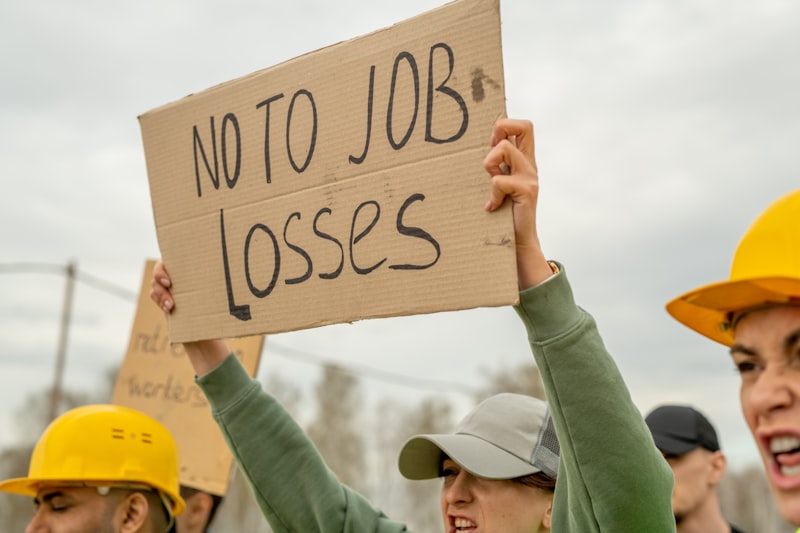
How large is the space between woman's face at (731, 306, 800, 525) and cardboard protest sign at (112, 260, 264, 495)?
223cm

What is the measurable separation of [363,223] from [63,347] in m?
19.4

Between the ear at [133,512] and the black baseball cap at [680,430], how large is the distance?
236 cm

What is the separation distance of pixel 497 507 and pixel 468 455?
18 centimetres

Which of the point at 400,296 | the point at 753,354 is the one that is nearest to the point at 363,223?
the point at 400,296

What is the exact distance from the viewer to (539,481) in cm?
304

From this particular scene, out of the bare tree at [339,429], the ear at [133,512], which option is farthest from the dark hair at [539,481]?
the bare tree at [339,429]

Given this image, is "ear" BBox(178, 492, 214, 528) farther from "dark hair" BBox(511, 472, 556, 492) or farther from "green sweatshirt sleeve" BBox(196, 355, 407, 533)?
"dark hair" BBox(511, 472, 556, 492)

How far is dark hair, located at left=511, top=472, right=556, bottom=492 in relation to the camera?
302 cm

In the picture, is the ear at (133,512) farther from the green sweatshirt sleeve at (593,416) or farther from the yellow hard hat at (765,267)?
the yellow hard hat at (765,267)

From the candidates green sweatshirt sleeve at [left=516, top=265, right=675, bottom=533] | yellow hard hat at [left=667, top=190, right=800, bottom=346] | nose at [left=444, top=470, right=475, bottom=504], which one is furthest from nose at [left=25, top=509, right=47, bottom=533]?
yellow hard hat at [left=667, top=190, right=800, bottom=346]

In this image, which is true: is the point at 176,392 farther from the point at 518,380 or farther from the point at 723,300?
the point at 518,380

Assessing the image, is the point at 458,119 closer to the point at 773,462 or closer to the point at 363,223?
the point at 363,223

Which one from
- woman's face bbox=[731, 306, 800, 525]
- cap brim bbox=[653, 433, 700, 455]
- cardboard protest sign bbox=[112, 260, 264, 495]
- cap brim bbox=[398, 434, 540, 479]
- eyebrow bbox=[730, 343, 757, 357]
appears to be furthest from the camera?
cap brim bbox=[653, 433, 700, 455]

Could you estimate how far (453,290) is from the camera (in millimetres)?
2320
